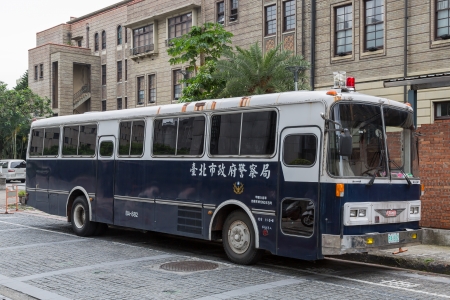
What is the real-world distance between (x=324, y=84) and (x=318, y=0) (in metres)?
3.77

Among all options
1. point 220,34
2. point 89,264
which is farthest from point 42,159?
point 220,34

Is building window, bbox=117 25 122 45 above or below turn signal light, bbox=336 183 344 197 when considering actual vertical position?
above

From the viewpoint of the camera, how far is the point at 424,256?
10953 mm

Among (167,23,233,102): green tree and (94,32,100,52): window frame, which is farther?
(94,32,100,52): window frame

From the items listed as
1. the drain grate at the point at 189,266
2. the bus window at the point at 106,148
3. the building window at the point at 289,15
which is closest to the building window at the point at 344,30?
the building window at the point at 289,15

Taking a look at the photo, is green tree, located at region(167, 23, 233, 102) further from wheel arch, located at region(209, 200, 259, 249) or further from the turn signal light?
the turn signal light

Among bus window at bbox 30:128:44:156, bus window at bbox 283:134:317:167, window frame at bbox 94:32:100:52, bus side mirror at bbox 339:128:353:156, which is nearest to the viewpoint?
bus side mirror at bbox 339:128:353:156

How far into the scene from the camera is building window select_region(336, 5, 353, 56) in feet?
81.3

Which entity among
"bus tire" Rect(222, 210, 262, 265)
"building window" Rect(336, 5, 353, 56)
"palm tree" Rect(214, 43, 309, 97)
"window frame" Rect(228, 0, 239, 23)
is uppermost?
"window frame" Rect(228, 0, 239, 23)

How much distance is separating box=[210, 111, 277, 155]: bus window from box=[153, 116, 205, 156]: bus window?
40cm

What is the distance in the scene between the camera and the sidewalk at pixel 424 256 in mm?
10356

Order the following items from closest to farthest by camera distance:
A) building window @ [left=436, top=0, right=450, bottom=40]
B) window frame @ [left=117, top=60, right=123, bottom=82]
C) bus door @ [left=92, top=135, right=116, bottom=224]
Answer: bus door @ [left=92, top=135, right=116, bottom=224] → building window @ [left=436, top=0, right=450, bottom=40] → window frame @ [left=117, top=60, right=123, bottom=82]

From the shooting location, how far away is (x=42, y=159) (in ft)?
54.0

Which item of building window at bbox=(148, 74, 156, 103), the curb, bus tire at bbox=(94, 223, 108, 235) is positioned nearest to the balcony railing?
building window at bbox=(148, 74, 156, 103)
